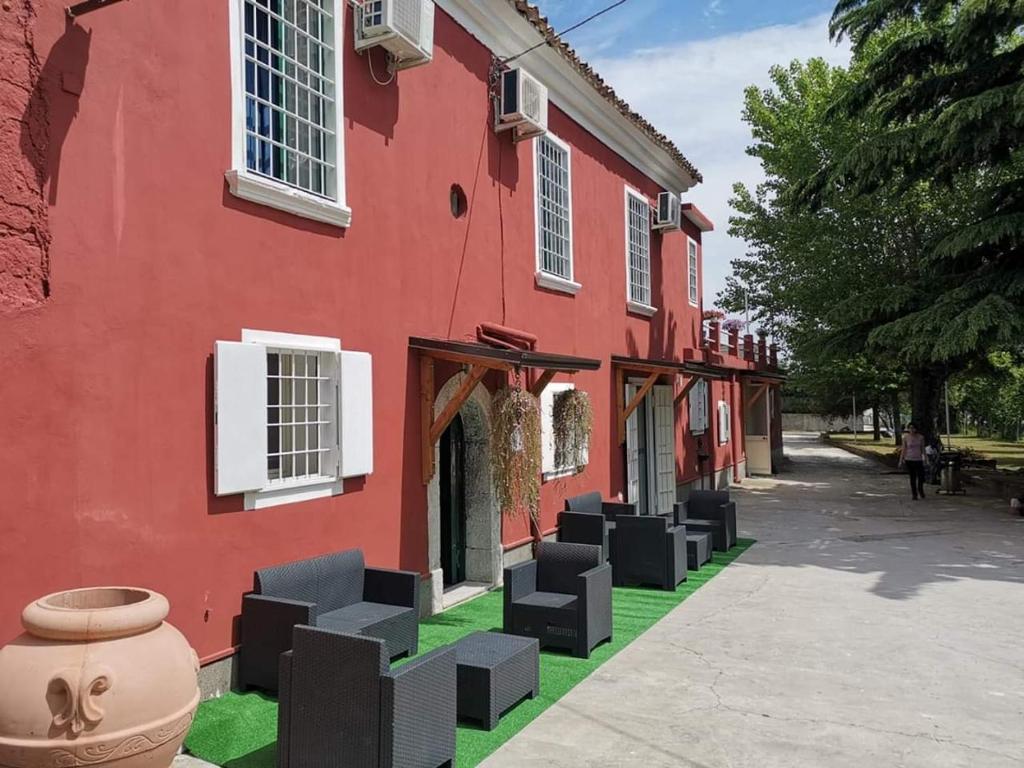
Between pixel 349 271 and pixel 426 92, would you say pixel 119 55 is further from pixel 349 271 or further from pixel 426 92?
pixel 426 92

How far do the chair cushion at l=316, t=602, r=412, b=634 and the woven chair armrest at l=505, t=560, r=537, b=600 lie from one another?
96cm

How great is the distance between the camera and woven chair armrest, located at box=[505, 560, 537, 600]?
673 cm

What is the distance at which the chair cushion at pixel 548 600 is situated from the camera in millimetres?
6660

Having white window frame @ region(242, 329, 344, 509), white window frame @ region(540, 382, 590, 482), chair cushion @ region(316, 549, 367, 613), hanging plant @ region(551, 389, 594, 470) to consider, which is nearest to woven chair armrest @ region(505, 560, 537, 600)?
chair cushion @ region(316, 549, 367, 613)

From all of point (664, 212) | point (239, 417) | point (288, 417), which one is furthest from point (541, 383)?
point (664, 212)

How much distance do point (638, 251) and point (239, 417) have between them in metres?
10.0

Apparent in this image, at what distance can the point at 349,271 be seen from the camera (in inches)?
264

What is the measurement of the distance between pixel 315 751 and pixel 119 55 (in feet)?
14.1

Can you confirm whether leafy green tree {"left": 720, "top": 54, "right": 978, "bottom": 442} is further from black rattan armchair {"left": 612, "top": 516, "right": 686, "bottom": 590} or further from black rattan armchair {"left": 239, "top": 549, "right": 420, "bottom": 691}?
black rattan armchair {"left": 239, "top": 549, "right": 420, "bottom": 691}

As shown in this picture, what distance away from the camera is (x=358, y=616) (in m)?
5.93

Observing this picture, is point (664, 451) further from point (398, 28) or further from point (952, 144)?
point (398, 28)

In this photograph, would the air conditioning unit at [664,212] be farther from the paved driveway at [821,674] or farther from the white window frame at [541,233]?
the paved driveway at [821,674]

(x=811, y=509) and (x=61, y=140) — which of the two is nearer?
(x=61, y=140)

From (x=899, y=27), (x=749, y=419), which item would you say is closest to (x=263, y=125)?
(x=899, y=27)
